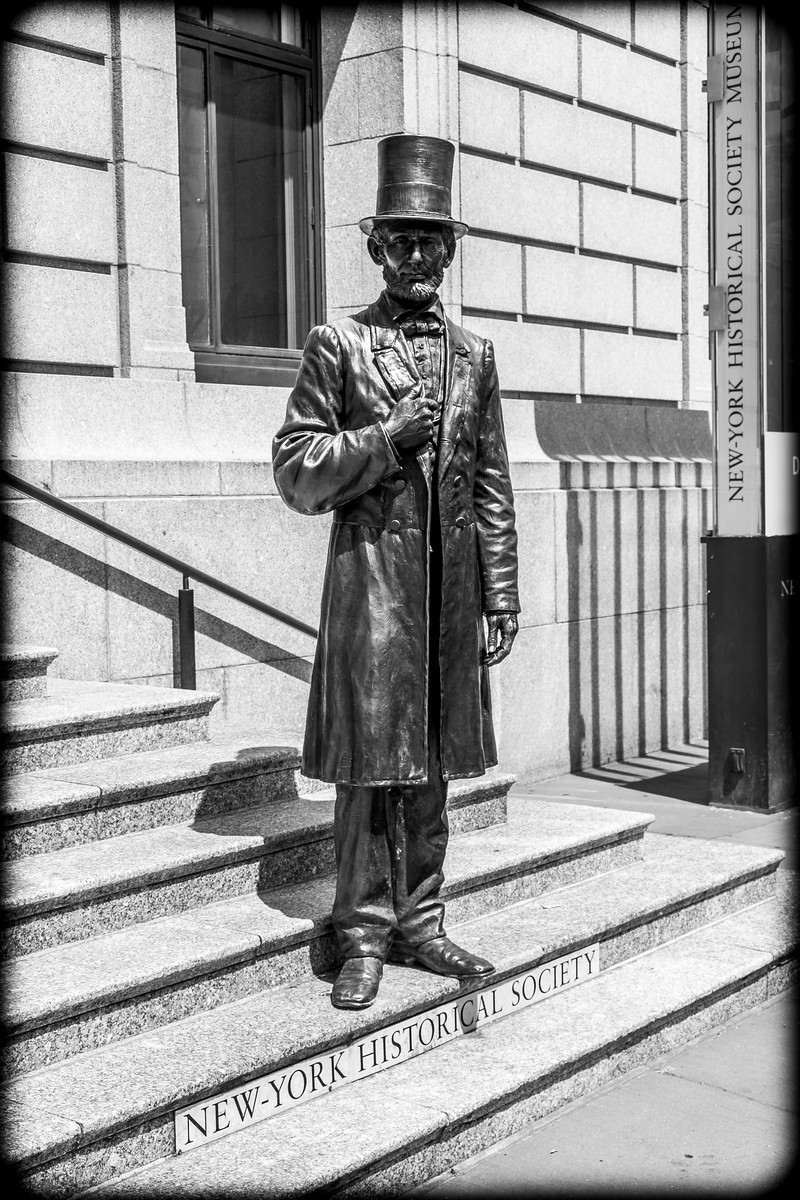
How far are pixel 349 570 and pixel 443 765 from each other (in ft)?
2.34

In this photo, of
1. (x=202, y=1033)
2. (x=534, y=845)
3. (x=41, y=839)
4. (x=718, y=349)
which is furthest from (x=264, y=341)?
(x=202, y=1033)

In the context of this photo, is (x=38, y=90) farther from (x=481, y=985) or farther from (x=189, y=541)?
(x=481, y=985)

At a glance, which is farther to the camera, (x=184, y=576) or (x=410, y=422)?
(x=184, y=576)

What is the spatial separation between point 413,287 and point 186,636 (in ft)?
9.83

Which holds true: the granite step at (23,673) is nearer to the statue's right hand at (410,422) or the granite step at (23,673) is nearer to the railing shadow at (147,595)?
the railing shadow at (147,595)

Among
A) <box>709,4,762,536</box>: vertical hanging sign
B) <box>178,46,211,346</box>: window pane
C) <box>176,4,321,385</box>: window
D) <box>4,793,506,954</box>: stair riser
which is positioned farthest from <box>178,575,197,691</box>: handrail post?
<box>709,4,762,536</box>: vertical hanging sign

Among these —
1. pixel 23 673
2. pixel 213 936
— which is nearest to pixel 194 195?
pixel 23 673

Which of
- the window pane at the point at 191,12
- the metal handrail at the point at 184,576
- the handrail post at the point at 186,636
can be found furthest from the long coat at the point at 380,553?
the window pane at the point at 191,12

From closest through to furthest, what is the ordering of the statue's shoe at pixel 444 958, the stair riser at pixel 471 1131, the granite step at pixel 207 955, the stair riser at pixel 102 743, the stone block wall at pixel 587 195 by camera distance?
the stair riser at pixel 471 1131 < the granite step at pixel 207 955 < the statue's shoe at pixel 444 958 < the stair riser at pixel 102 743 < the stone block wall at pixel 587 195

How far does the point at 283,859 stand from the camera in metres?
5.19

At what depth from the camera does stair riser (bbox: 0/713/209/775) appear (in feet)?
17.3

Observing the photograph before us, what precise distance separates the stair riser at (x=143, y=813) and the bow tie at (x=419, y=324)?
1.96m

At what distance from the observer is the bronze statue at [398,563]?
4418 mm

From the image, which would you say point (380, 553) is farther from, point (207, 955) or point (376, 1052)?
point (376, 1052)
